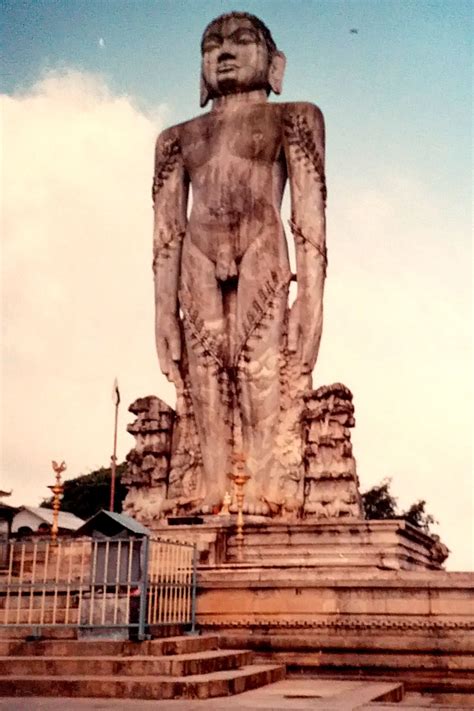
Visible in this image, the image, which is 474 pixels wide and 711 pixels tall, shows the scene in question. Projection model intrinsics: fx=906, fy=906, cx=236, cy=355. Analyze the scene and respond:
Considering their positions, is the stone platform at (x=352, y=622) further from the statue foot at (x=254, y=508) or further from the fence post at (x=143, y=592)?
the statue foot at (x=254, y=508)

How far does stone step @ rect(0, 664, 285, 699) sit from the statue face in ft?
41.0

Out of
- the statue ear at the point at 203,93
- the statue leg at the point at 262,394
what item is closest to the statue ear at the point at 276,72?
the statue ear at the point at 203,93

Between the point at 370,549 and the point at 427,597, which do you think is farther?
the point at 370,549

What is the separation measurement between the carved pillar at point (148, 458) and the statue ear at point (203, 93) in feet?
20.0

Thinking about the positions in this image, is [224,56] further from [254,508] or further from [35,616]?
[35,616]

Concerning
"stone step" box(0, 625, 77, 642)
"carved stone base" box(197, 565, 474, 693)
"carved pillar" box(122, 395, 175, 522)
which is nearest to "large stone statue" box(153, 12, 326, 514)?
"carved pillar" box(122, 395, 175, 522)

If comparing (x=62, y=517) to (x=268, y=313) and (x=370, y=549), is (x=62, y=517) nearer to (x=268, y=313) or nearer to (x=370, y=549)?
(x=268, y=313)

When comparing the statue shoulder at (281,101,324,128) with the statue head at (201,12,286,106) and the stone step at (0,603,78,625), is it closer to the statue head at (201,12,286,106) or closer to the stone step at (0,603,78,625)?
the statue head at (201,12,286,106)

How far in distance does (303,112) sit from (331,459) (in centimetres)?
649

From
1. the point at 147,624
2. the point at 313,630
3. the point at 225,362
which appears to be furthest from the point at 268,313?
the point at 147,624

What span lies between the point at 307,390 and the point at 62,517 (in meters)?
19.5

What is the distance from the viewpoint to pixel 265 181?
16953 millimetres

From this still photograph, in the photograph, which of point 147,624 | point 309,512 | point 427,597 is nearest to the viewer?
point 147,624

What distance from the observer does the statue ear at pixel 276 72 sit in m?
17.8
